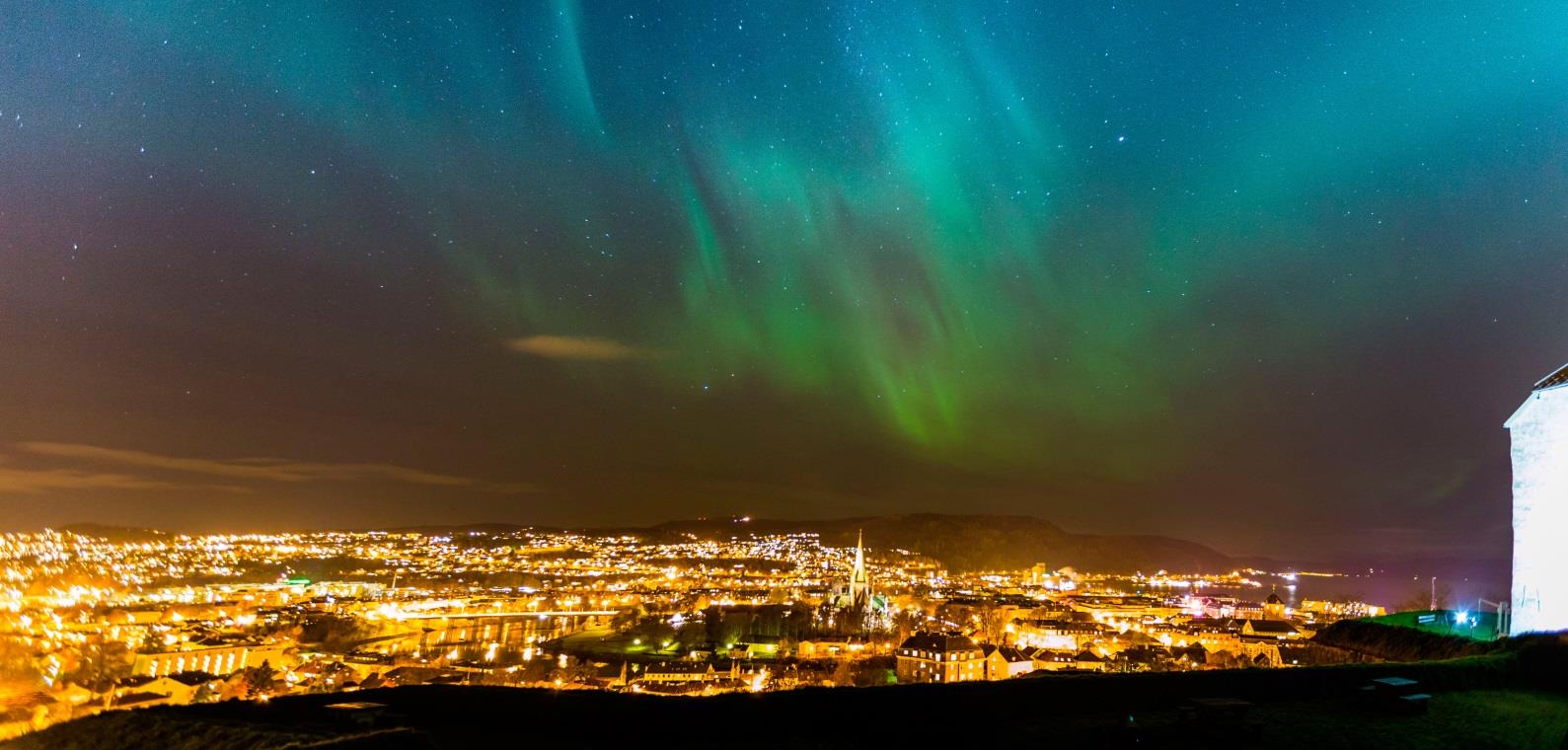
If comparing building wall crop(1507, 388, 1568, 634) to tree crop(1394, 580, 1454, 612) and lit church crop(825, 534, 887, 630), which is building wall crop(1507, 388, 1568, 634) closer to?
tree crop(1394, 580, 1454, 612)

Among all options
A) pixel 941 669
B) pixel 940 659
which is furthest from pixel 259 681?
pixel 940 659

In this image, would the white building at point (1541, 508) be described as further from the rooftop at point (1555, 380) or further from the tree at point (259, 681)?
the tree at point (259, 681)

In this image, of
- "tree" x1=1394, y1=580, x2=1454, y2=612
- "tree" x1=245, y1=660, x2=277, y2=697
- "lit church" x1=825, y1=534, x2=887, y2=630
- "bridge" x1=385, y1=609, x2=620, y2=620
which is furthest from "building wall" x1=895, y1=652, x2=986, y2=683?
"bridge" x1=385, y1=609, x2=620, y2=620

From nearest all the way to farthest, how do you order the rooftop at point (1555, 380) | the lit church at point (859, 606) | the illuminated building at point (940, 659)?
the rooftop at point (1555, 380) < the illuminated building at point (940, 659) < the lit church at point (859, 606)

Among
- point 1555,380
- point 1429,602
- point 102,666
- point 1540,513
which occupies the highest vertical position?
point 1555,380

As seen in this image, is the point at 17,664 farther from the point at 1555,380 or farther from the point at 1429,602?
the point at 1429,602

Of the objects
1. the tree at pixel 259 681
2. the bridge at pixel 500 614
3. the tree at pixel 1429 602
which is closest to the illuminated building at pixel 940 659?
the tree at pixel 1429 602

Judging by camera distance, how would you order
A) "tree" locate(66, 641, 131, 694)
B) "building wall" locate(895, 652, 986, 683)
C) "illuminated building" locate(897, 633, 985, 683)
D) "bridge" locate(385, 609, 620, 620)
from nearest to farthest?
1. "tree" locate(66, 641, 131, 694)
2. "building wall" locate(895, 652, 986, 683)
3. "illuminated building" locate(897, 633, 985, 683)
4. "bridge" locate(385, 609, 620, 620)
